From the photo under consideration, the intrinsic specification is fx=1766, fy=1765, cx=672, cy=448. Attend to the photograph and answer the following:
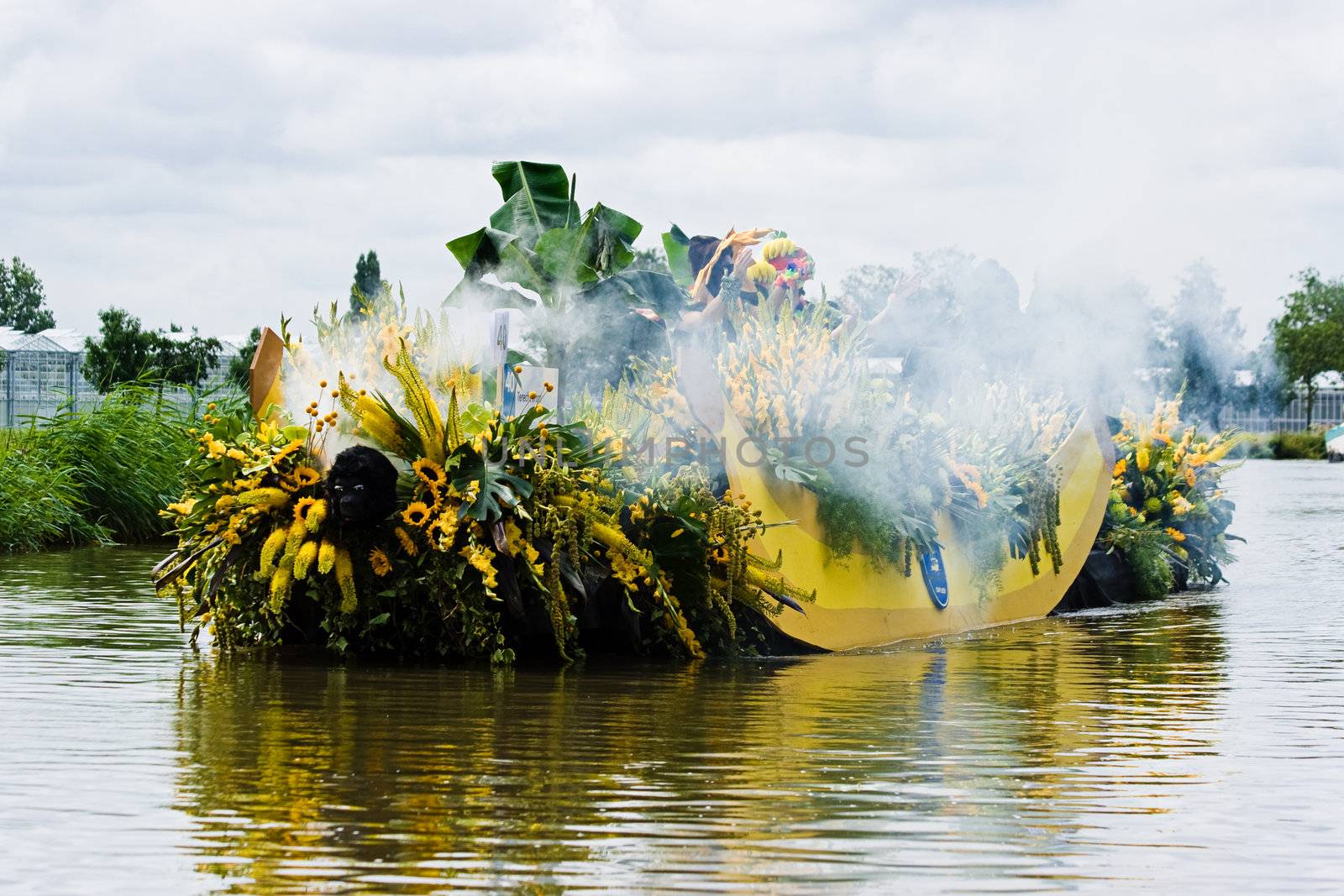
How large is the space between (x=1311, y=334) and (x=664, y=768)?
63.7 metres

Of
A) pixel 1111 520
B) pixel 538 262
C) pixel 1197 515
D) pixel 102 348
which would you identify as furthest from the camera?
pixel 102 348

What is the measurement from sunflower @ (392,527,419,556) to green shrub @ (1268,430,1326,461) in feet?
188

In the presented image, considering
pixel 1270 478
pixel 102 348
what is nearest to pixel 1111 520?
pixel 102 348

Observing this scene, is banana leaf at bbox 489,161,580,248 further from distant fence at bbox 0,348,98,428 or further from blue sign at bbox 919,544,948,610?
distant fence at bbox 0,348,98,428

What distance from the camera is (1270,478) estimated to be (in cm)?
3994

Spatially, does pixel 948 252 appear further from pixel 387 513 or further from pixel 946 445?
pixel 387 513

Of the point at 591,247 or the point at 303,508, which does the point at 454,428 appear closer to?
the point at 303,508

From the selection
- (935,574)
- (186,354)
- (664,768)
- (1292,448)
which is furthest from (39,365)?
(1292,448)

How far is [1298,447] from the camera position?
61281mm

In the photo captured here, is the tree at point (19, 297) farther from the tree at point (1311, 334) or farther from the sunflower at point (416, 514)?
the sunflower at point (416, 514)

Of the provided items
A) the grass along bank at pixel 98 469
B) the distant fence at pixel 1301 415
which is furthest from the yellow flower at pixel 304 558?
the distant fence at pixel 1301 415

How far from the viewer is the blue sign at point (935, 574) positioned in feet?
31.9

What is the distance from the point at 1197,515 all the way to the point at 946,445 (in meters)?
4.93

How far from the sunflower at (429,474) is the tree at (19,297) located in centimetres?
6276
